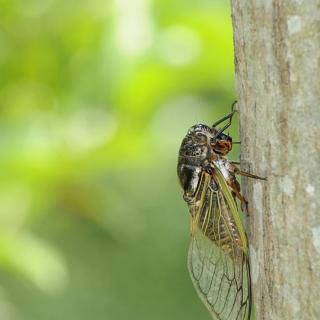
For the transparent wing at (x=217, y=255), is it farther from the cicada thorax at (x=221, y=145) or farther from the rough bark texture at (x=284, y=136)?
the rough bark texture at (x=284, y=136)

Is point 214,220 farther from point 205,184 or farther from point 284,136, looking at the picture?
point 284,136

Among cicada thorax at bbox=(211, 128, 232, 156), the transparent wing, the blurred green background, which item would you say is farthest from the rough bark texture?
the blurred green background

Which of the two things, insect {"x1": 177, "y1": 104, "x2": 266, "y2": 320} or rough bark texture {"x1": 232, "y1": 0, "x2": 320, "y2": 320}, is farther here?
insect {"x1": 177, "y1": 104, "x2": 266, "y2": 320}

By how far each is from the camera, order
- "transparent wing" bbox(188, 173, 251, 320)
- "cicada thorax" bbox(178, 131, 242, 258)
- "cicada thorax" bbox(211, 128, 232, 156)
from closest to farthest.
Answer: "transparent wing" bbox(188, 173, 251, 320), "cicada thorax" bbox(178, 131, 242, 258), "cicada thorax" bbox(211, 128, 232, 156)

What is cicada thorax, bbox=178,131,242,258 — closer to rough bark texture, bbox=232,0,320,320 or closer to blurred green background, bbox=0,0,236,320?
blurred green background, bbox=0,0,236,320

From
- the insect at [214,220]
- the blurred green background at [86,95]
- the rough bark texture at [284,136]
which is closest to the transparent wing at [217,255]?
the insect at [214,220]

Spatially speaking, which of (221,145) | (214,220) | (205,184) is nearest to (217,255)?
(214,220)

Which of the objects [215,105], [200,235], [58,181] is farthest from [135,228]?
[200,235]
